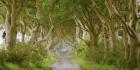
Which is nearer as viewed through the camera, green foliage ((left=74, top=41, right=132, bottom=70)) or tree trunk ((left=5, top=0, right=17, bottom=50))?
green foliage ((left=74, top=41, right=132, bottom=70))

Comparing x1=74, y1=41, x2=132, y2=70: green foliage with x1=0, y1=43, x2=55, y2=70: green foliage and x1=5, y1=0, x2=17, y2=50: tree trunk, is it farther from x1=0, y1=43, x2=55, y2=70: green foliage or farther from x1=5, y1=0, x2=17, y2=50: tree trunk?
x1=5, y1=0, x2=17, y2=50: tree trunk

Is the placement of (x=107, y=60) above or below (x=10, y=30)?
below

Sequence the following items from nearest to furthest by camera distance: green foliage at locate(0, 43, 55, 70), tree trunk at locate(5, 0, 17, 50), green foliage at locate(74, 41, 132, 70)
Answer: green foliage at locate(0, 43, 55, 70) < green foliage at locate(74, 41, 132, 70) < tree trunk at locate(5, 0, 17, 50)

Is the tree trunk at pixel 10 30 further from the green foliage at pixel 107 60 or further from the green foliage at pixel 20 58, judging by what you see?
the green foliage at pixel 107 60

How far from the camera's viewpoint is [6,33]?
2520 cm

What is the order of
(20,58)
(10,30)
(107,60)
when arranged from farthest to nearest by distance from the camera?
(107,60)
(10,30)
(20,58)

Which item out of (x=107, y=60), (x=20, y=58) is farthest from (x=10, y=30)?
(x=107, y=60)

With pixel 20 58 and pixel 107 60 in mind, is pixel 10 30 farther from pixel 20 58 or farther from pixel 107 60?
pixel 107 60

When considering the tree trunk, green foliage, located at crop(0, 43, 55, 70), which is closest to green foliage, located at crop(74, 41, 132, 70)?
green foliage, located at crop(0, 43, 55, 70)

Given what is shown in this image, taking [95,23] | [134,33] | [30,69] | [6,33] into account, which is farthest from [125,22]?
[95,23]

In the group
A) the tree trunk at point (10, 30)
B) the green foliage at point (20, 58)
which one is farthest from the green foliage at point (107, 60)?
the tree trunk at point (10, 30)

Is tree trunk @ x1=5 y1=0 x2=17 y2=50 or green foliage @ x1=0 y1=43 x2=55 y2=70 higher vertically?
tree trunk @ x1=5 y1=0 x2=17 y2=50

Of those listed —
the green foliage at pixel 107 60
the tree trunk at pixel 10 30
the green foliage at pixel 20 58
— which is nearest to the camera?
the green foliage at pixel 20 58

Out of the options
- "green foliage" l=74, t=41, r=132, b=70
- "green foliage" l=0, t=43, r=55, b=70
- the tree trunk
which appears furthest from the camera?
the tree trunk
